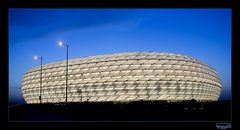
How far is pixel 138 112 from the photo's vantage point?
644 cm

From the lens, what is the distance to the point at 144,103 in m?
6.93

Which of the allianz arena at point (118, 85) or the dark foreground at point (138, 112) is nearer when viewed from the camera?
the dark foreground at point (138, 112)

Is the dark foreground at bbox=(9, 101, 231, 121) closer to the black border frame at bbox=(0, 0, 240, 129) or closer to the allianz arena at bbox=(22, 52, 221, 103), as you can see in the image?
the black border frame at bbox=(0, 0, 240, 129)

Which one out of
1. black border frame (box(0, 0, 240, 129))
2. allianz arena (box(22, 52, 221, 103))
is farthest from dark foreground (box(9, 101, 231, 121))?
allianz arena (box(22, 52, 221, 103))

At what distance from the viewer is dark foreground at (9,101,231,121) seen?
6.21 m

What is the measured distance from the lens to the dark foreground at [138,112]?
20.4 ft
